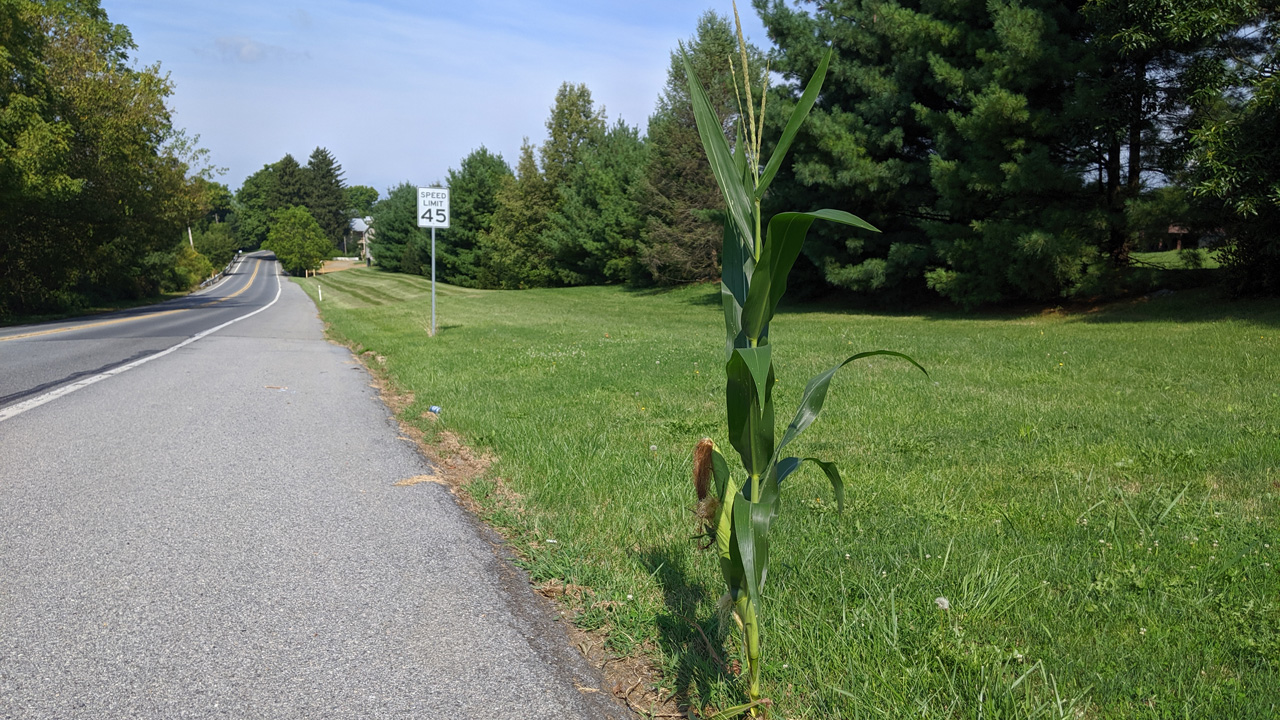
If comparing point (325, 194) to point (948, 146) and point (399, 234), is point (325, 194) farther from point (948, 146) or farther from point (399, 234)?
point (948, 146)

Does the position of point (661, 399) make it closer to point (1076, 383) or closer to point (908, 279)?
point (1076, 383)

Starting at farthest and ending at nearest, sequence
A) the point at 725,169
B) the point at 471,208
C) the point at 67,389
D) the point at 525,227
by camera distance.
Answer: the point at 471,208, the point at 525,227, the point at 67,389, the point at 725,169

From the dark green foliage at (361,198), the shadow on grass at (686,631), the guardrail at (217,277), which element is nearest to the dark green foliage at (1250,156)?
the shadow on grass at (686,631)

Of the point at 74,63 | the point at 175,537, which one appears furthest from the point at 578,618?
the point at 74,63

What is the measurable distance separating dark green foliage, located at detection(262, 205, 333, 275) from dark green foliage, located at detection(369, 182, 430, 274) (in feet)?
35.9

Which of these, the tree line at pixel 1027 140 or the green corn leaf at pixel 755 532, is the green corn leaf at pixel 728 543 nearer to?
the green corn leaf at pixel 755 532

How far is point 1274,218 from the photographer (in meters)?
13.9

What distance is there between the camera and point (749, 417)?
7.12ft

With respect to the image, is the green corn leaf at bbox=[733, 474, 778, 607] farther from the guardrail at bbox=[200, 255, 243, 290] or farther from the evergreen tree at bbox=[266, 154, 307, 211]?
the evergreen tree at bbox=[266, 154, 307, 211]

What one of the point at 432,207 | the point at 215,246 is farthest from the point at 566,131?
the point at 215,246

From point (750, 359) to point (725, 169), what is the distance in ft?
1.88

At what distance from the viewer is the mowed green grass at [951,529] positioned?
8.51 feet

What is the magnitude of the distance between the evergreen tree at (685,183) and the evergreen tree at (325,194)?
98.7 meters

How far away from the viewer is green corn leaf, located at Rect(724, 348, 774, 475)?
6.78 ft
